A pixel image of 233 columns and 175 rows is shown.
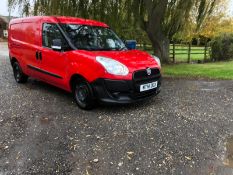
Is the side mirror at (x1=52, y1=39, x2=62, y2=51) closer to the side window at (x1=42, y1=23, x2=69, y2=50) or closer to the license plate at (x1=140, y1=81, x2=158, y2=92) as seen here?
the side window at (x1=42, y1=23, x2=69, y2=50)

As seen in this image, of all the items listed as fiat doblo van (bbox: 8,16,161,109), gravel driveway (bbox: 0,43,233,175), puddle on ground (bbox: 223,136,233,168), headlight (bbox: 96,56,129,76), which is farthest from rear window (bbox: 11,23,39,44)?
puddle on ground (bbox: 223,136,233,168)

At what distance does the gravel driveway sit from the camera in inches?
157

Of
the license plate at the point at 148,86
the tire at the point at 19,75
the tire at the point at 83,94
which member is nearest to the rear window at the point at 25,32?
the tire at the point at 19,75

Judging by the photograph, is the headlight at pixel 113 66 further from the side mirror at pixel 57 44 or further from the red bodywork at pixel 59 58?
the side mirror at pixel 57 44

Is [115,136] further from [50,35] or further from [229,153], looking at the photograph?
[50,35]

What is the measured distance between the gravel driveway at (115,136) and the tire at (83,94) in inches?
6.2

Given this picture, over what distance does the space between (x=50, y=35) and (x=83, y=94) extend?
5.91 feet

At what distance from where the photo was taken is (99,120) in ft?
18.3

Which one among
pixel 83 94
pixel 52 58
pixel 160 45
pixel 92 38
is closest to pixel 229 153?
pixel 83 94

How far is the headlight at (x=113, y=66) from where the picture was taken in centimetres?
569

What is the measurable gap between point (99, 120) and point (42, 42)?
9.05ft

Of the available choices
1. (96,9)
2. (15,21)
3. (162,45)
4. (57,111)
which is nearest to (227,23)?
(162,45)

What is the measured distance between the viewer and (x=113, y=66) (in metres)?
5.73

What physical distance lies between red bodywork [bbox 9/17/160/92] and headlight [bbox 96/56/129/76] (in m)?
0.07
